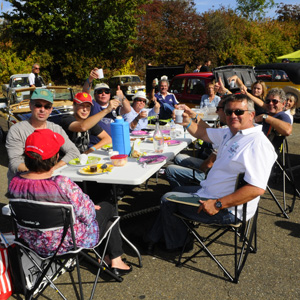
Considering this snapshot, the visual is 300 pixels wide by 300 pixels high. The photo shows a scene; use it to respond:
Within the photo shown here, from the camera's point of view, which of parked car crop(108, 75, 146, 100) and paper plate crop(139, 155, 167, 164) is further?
parked car crop(108, 75, 146, 100)

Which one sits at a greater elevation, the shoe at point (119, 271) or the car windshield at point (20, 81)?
the car windshield at point (20, 81)

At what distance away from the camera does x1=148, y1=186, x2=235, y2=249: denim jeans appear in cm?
272

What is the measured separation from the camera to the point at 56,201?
2105mm

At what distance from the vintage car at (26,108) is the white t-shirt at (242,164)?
4887mm

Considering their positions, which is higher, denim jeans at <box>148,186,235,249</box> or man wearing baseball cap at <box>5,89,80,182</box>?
man wearing baseball cap at <box>5,89,80,182</box>

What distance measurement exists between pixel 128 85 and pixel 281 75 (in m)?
9.09

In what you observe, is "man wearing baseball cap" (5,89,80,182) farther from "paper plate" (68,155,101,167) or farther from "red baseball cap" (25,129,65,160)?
"red baseball cap" (25,129,65,160)

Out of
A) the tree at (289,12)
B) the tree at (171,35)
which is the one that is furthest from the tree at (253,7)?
the tree at (171,35)

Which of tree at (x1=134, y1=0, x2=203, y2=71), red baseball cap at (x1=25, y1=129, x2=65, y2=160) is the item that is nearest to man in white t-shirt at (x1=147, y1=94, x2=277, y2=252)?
red baseball cap at (x1=25, y1=129, x2=65, y2=160)

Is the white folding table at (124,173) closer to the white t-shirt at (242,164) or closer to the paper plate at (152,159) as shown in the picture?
the paper plate at (152,159)

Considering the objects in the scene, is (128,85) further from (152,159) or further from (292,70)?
(152,159)

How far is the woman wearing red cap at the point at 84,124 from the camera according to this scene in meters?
3.81

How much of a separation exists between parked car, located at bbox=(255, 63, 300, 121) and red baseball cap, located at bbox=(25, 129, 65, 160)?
32.5ft

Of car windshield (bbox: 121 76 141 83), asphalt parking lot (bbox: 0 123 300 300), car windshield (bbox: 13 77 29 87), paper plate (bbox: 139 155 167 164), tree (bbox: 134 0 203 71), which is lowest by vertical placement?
asphalt parking lot (bbox: 0 123 300 300)
